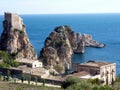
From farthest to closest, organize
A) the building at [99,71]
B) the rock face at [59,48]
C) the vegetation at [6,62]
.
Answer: the rock face at [59,48], the vegetation at [6,62], the building at [99,71]

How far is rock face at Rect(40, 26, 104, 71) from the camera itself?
6535cm

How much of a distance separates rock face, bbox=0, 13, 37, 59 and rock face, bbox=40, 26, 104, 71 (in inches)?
101

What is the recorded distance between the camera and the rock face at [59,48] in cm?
6535

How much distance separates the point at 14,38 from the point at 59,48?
42.8 ft

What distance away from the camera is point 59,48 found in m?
77.0

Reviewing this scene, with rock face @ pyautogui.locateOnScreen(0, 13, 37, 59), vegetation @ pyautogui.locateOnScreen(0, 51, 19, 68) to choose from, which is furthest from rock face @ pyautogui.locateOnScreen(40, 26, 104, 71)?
vegetation @ pyautogui.locateOnScreen(0, 51, 19, 68)

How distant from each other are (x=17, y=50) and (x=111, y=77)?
73.7 feet

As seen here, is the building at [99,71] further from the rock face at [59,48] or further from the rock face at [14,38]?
the rock face at [14,38]

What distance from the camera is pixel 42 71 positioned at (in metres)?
43.4

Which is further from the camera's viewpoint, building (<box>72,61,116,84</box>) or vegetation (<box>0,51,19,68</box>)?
vegetation (<box>0,51,19,68</box>)

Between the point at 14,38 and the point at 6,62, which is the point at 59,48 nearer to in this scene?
the point at 14,38

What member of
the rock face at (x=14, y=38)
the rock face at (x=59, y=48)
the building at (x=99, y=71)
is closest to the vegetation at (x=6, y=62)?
the building at (x=99, y=71)

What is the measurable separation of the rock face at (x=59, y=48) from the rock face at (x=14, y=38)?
8.41ft

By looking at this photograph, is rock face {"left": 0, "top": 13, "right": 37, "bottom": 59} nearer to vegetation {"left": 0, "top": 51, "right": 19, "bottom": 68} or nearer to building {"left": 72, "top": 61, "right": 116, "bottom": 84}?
vegetation {"left": 0, "top": 51, "right": 19, "bottom": 68}
